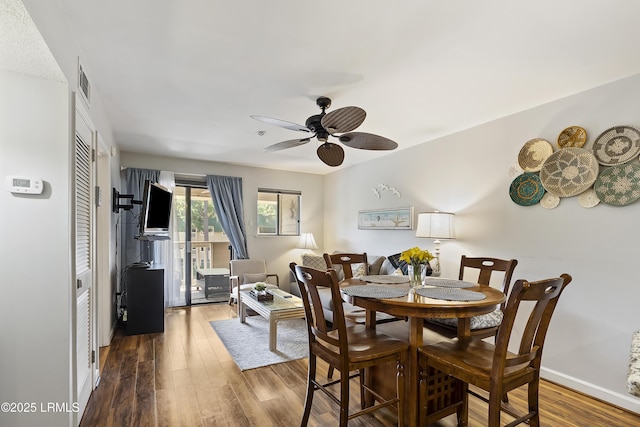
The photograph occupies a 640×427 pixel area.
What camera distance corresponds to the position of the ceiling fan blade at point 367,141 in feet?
8.86

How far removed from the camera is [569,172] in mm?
2688

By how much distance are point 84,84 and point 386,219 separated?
150 inches

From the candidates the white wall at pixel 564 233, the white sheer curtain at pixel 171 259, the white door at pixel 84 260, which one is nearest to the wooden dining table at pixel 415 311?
the white wall at pixel 564 233

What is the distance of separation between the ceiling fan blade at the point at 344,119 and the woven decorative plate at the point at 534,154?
176 cm

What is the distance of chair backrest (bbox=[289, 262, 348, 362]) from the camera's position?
180cm

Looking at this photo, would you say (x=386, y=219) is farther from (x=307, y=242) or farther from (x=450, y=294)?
(x=450, y=294)

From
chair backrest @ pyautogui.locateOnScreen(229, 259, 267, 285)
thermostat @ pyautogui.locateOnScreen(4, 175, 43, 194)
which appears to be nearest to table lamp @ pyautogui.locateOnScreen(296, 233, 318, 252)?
chair backrest @ pyautogui.locateOnScreen(229, 259, 267, 285)

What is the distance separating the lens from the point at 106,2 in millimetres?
1661

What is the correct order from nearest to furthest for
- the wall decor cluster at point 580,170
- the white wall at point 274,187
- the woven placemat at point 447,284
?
1. the woven placemat at point 447,284
2. the wall decor cluster at point 580,170
3. the white wall at point 274,187

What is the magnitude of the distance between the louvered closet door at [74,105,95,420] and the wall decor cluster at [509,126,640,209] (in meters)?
3.61

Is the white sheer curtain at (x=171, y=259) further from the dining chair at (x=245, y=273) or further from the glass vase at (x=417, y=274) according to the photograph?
the glass vase at (x=417, y=274)

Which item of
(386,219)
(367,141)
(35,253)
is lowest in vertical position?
(35,253)

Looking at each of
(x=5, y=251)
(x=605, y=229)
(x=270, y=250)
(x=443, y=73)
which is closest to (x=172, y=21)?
(x=5, y=251)

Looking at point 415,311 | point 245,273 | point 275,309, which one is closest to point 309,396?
point 415,311
